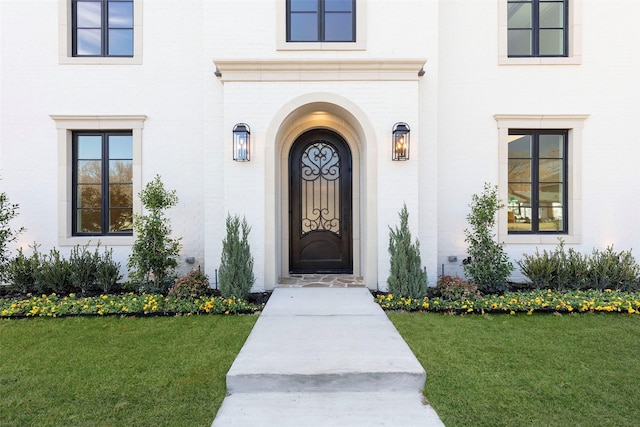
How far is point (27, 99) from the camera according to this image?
6.50 metres

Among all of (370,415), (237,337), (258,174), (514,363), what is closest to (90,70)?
(258,174)

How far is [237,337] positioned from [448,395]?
7.78ft

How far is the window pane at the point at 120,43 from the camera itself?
666 cm

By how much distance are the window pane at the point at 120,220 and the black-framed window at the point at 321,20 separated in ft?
15.2

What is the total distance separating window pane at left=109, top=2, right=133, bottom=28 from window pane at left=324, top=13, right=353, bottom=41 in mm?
3952

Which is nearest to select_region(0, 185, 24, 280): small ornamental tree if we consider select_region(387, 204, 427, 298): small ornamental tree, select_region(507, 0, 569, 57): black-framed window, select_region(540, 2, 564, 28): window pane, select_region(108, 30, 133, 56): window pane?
select_region(108, 30, 133, 56): window pane

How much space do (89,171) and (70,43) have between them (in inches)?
97.9

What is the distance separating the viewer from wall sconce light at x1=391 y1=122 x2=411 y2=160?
5566 millimetres

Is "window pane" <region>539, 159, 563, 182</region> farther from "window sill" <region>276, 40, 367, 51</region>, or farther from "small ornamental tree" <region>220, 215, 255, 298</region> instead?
"small ornamental tree" <region>220, 215, 255, 298</region>

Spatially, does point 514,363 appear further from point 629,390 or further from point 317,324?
point 317,324

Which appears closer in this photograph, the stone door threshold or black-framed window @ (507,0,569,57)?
the stone door threshold

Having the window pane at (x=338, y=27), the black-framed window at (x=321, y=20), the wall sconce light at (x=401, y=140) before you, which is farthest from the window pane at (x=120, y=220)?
the wall sconce light at (x=401, y=140)

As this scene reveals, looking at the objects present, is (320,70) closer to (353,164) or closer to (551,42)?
(353,164)

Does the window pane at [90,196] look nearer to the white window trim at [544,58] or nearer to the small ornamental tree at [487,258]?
the small ornamental tree at [487,258]
